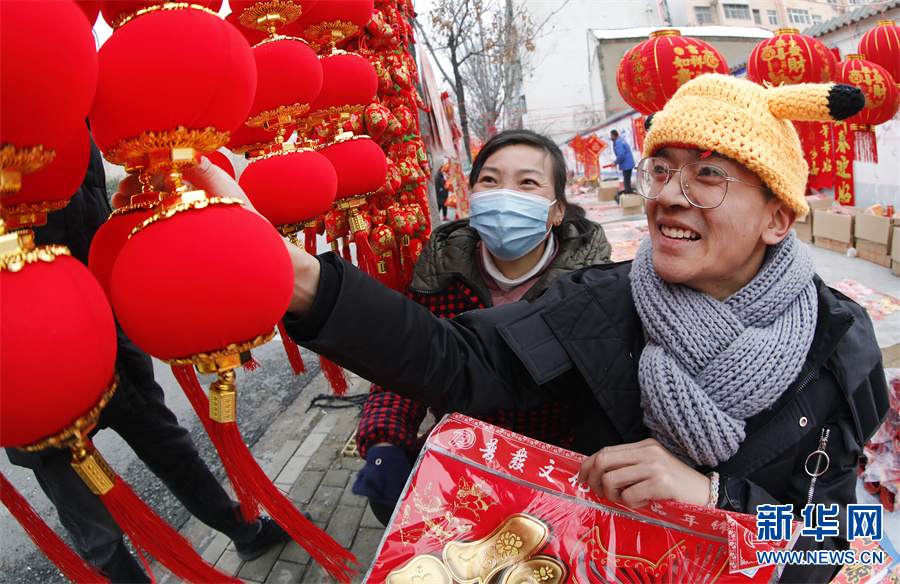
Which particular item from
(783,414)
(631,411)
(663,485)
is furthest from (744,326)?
(663,485)

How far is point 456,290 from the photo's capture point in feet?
7.22

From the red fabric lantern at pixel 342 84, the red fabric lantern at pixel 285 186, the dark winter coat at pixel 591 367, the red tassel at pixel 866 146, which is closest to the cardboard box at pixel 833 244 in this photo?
the red tassel at pixel 866 146

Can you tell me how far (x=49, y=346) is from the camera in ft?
1.61

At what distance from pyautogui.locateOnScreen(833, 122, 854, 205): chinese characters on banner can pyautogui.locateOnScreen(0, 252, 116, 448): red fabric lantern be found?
9.73 metres

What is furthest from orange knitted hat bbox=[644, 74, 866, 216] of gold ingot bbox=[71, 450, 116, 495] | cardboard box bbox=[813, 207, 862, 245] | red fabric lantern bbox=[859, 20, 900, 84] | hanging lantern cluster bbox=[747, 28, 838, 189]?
cardboard box bbox=[813, 207, 862, 245]

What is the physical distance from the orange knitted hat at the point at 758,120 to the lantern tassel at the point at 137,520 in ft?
4.25

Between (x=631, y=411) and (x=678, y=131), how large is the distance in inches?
27.6

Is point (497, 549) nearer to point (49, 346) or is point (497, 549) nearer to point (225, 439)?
point (225, 439)

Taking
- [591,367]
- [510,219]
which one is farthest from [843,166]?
[591,367]

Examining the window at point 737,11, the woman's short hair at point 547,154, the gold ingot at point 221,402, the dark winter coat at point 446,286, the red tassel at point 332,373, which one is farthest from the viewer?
the window at point 737,11

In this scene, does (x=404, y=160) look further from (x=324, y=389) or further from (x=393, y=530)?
(x=324, y=389)

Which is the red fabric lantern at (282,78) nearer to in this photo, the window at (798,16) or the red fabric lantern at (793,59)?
the red fabric lantern at (793,59)

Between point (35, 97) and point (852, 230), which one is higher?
point (35, 97)

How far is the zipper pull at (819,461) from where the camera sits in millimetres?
1195
